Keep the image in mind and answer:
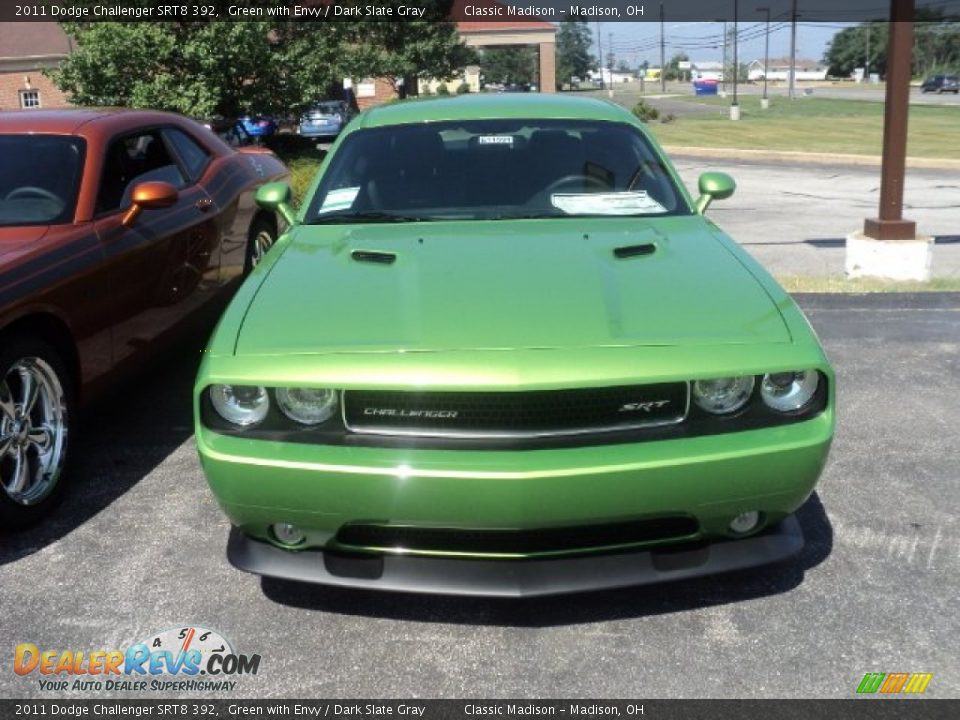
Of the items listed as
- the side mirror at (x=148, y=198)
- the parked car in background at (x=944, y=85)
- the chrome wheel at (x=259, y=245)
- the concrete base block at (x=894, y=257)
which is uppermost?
the side mirror at (x=148, y=198)

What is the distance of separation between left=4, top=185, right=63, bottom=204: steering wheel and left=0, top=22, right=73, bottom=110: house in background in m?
37.8

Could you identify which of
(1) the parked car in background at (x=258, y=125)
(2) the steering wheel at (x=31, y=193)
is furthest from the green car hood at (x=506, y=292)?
(1) the parked car in background at (x=258, y=125)

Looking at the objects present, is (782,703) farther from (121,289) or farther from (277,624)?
(121,289)

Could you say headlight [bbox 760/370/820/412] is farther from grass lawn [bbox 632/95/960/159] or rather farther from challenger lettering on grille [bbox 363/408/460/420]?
grass lawn [bbox 632/95/960/159]

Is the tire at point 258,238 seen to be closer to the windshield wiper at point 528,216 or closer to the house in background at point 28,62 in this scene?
the windshield wiper at point 528,216

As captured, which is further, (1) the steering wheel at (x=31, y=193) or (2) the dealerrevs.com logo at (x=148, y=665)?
(1) the steering wheel at (x=31, y=193)

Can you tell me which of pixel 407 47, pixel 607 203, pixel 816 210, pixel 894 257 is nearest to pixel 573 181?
pixel 607 203

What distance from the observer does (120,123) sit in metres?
4.94

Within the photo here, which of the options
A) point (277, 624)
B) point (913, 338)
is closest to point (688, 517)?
point (277, 624)

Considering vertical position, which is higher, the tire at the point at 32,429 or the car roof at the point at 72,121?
the car roof at the point at 72,121

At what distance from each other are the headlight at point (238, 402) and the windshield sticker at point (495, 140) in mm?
1891

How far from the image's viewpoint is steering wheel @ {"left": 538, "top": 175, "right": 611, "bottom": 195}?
406cm

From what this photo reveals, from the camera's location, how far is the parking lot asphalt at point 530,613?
2727 millimetres

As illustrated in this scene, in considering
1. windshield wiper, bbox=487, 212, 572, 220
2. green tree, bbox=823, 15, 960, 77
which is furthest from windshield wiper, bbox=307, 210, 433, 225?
green tree, bbox=823, 15, 960, 77
